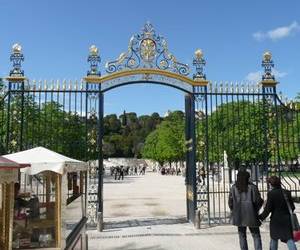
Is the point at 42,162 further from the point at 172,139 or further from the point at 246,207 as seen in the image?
the point at 172,139

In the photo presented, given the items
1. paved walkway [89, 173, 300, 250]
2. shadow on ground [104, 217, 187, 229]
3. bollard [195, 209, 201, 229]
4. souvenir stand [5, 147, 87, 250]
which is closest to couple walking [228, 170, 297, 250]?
paved walkway [89, 173, 300, 250]

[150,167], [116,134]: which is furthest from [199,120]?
[116,134]

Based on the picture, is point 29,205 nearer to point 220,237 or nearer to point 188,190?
point 220,237

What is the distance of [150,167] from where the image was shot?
97625 mm

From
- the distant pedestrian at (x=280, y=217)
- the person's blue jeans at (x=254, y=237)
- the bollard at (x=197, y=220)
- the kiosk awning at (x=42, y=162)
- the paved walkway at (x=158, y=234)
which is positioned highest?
the kiosk awning at (x=42, y=162)

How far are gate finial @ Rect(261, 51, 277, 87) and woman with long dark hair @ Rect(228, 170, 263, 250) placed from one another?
6.19 m

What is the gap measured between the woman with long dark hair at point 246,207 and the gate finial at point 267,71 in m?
6.19

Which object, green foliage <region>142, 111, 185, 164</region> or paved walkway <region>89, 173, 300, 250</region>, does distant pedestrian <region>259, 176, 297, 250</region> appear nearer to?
paved walkway <region>89, 173, 300, 250</region>

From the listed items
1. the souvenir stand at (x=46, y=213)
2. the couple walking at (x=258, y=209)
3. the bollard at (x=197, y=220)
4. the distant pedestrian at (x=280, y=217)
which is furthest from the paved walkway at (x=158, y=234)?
the souvenir stand at (x=46, y=213)

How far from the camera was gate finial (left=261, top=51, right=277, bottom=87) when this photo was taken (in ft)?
43.4

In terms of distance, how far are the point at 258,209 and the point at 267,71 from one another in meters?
6.76

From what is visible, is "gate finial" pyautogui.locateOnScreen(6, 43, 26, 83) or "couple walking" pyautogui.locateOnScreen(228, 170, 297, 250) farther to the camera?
"gate finial" pyautogui.locateOnScreen(6, 43, 26, 83)

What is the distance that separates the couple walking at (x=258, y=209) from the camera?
23.6ft

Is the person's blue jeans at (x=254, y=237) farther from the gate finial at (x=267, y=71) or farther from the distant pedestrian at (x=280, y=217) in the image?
the gate finial at (x=267, y=71)
